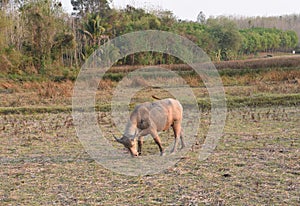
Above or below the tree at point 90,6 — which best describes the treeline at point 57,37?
below

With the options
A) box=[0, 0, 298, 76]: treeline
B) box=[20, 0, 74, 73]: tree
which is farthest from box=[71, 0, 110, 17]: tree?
box=[20, 0, 74, 73]: tree

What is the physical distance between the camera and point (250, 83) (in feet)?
79.2

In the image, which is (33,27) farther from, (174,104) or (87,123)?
(174,104)

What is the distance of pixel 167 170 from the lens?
7.23 meters

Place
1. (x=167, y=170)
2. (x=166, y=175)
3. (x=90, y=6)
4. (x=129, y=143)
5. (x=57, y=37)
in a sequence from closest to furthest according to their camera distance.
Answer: (x=166, y=175) < (x=167, y=170) < (x=129, y=143) < (x=57, y=37) < (x=90, y=6)

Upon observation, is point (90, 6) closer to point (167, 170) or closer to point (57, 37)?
point (57, 37)

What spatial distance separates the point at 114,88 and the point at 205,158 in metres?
16.8

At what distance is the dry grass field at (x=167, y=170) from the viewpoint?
5.80 m

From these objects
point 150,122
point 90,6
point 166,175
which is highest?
point 90,6

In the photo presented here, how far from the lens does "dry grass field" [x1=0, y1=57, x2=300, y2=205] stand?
19.0ft

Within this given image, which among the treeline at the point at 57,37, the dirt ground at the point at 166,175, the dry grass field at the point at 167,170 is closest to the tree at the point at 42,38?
the treeline at the point at 57,37

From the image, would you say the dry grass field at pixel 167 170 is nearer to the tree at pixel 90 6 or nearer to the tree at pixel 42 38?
the tree at pixel 42 38

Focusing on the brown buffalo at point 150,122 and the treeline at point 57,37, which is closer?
the brown buffalo at point 150,122

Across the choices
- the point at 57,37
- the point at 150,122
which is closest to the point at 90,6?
the point at 57,37
